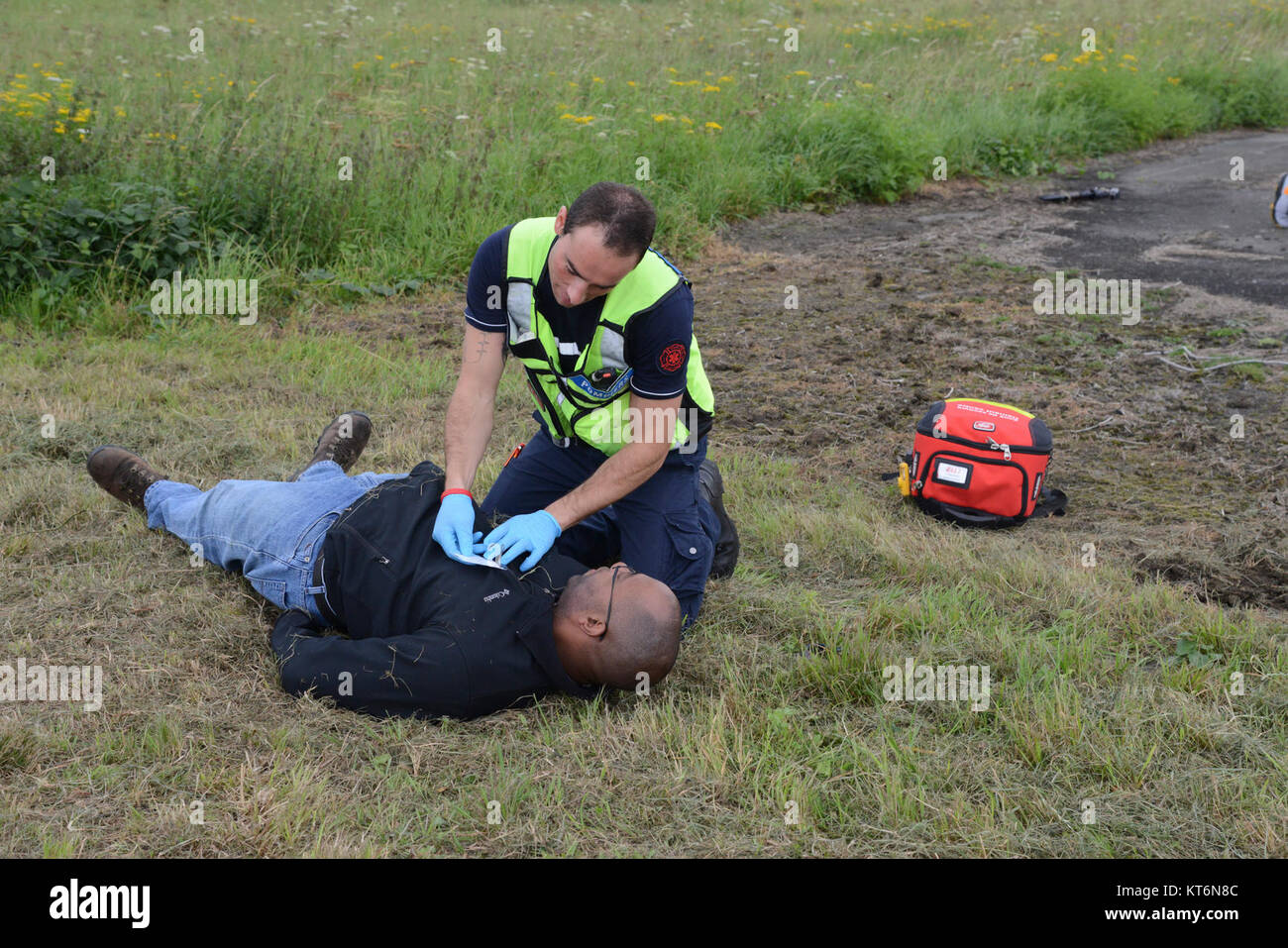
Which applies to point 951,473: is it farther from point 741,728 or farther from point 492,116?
point 492,116

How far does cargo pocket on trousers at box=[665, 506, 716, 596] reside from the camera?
11.9 feet

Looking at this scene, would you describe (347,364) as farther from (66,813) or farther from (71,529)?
(66,813)

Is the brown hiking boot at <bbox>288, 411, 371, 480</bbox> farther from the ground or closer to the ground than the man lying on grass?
farther from the ground

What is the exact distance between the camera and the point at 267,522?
3.57m

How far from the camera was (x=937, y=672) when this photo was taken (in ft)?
10.8

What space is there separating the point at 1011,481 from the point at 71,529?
368cm

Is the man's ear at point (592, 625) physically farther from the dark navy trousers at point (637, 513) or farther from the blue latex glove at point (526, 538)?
the dark navy trousers at point (637, 513)

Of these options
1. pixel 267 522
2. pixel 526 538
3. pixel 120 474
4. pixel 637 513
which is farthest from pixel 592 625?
pixel 120 474

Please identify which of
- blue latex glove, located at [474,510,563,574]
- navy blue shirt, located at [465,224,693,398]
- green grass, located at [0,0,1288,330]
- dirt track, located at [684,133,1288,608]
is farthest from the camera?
green grass, located at [0,0,1288,330]

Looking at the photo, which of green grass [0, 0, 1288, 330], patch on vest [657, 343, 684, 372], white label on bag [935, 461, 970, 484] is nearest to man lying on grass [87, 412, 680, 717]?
patch on vest [657, 343, 684, 372]

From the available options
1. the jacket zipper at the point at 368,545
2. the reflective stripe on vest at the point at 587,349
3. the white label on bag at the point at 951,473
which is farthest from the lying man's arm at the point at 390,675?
the white label on bag at the point at 951,473

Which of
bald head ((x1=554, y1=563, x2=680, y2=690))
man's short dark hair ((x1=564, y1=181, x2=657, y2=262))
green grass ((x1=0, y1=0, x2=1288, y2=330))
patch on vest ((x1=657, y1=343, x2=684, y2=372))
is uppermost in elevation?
green grass ((x1=0, y1=0, x2=1288, y2=330))

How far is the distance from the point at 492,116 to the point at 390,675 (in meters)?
6.85

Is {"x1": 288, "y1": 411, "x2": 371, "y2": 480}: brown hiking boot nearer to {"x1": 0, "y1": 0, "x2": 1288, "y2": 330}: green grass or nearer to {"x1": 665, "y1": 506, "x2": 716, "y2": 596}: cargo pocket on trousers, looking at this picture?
{"x1": 665, "y1": 506, "x2": 716, "y2": 596}: cargo pocket on trousers
